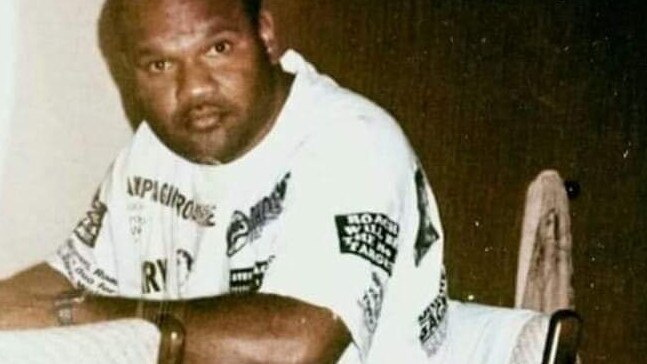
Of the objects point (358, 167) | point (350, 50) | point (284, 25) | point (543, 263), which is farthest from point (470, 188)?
point (358, 167)

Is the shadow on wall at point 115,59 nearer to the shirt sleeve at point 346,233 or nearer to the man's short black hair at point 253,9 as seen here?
the man's short black hair at point 253,9

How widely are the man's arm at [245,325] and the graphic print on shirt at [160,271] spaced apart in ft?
0.66

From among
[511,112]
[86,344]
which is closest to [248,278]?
[86,344]

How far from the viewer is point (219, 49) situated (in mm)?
948

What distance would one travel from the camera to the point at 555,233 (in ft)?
5.58

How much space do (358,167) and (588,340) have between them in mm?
1122

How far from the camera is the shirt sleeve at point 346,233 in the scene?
0.86 m

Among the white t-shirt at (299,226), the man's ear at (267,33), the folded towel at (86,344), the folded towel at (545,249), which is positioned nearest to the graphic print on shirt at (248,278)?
the white t-shirt at (299,226)

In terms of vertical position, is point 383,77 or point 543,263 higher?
point 383,77

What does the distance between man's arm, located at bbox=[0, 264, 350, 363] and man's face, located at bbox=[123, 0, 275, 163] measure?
20 centimetres

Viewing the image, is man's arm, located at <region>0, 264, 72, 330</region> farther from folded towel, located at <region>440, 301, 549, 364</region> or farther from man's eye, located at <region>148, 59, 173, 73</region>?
folded towel, located at <region>440, 301, 549, 364</region>

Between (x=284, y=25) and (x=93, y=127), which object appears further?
(x=284, y=25)

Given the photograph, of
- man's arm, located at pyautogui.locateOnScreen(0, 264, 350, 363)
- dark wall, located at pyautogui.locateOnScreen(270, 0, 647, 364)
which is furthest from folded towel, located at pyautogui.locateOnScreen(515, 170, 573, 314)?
man's arm, located at pyautogui.locateOnScreen(0, 264, 350, 363)

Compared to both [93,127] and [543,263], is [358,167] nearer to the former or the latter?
[93,127]
